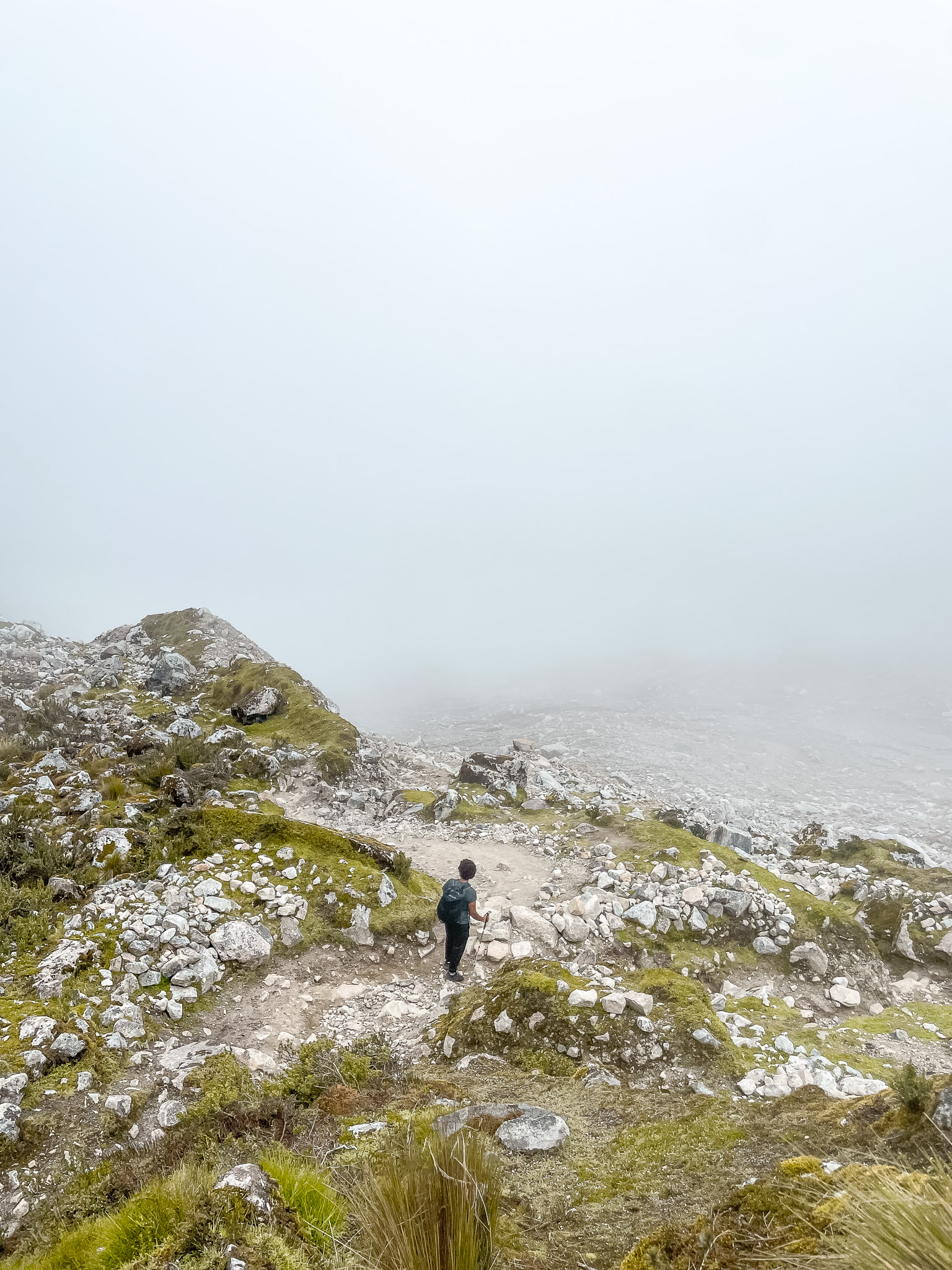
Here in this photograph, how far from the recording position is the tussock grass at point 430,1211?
2756mm

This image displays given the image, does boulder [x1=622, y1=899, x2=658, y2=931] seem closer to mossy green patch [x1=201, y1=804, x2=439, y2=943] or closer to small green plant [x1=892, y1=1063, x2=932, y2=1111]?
mossy green patch [x1=201, y1=804, x2=439, y2=943]

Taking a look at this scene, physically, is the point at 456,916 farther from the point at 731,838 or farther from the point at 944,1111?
the point at 731,838

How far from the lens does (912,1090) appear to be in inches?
154

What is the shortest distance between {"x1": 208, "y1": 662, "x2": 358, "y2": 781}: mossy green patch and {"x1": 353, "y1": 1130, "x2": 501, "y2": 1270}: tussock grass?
15812mm

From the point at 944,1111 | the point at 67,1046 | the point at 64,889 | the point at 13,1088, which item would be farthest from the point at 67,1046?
the point at 944,1111

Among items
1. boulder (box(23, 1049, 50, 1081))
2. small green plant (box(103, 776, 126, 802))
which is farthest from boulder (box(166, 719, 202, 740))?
boulder (box(23, 1049, 50, 1081))

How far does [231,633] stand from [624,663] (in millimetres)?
77886

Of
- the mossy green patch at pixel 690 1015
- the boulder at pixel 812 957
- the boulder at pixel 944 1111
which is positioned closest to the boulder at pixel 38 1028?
the mossy green patch at pixel 690 1015

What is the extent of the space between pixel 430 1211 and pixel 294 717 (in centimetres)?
1981

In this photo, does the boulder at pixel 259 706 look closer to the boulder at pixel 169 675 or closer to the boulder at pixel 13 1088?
the boulder at pixel 169 675

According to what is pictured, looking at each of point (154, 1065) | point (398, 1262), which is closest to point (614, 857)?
point (154, 1065)

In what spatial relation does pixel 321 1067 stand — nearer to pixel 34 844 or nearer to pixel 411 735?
pixel 34 844

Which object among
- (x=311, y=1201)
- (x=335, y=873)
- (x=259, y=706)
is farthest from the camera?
(x=259, y=706)

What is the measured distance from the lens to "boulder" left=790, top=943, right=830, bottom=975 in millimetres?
10570
